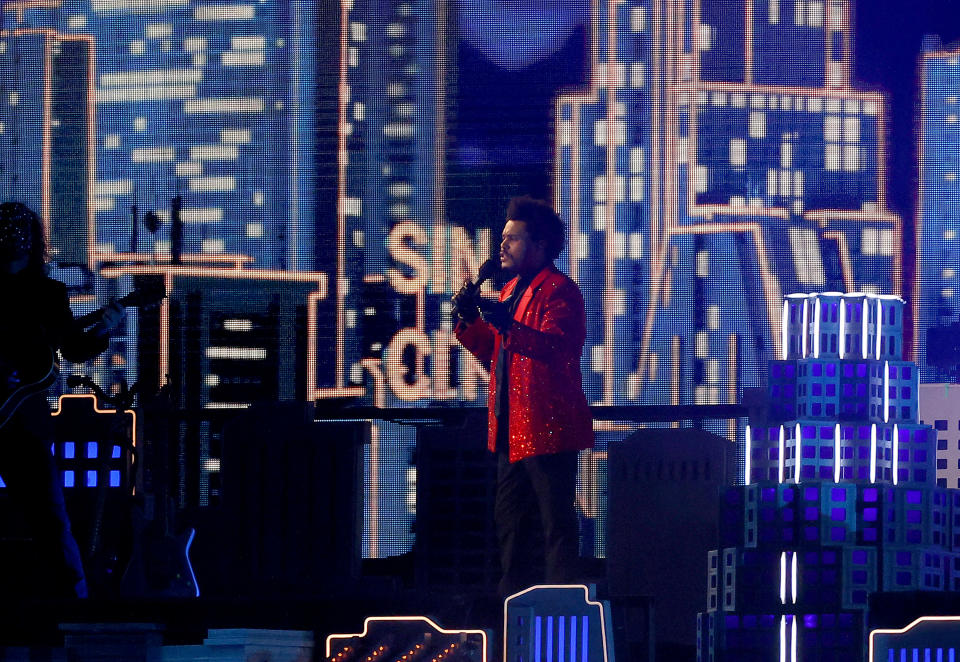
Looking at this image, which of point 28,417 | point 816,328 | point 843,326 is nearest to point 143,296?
point 28,417

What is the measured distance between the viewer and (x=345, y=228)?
8.62 meters

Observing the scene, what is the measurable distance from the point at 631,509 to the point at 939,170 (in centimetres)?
206

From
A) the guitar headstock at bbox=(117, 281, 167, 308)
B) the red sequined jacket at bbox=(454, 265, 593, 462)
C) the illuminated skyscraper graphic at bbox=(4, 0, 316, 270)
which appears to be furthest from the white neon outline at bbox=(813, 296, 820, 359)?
the guitar headstock at bbox=(117, 281, 167, 308)

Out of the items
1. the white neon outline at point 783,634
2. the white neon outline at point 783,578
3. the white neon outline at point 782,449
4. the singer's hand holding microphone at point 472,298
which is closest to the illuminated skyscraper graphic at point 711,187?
the white neon outline at point 782,449

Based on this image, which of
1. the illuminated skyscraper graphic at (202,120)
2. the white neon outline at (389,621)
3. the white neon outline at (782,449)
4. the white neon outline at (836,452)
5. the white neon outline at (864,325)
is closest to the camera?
the white neon outline at (389,621)

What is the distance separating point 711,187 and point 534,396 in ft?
5.78

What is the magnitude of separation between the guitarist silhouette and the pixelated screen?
2668mm

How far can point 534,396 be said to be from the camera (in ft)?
23.8

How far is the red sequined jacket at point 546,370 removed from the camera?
7.20 meters

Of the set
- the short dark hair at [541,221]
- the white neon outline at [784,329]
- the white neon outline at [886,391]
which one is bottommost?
the white neon outline at [886,391]

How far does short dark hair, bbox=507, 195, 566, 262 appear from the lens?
7336mm

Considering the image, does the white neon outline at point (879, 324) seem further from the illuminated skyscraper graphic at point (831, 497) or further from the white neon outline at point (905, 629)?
the white neon outline at point (905, 629)

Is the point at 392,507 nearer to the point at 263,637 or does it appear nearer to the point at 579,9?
the point at 263,637

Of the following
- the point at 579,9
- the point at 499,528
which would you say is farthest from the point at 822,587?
the point at 579,9
